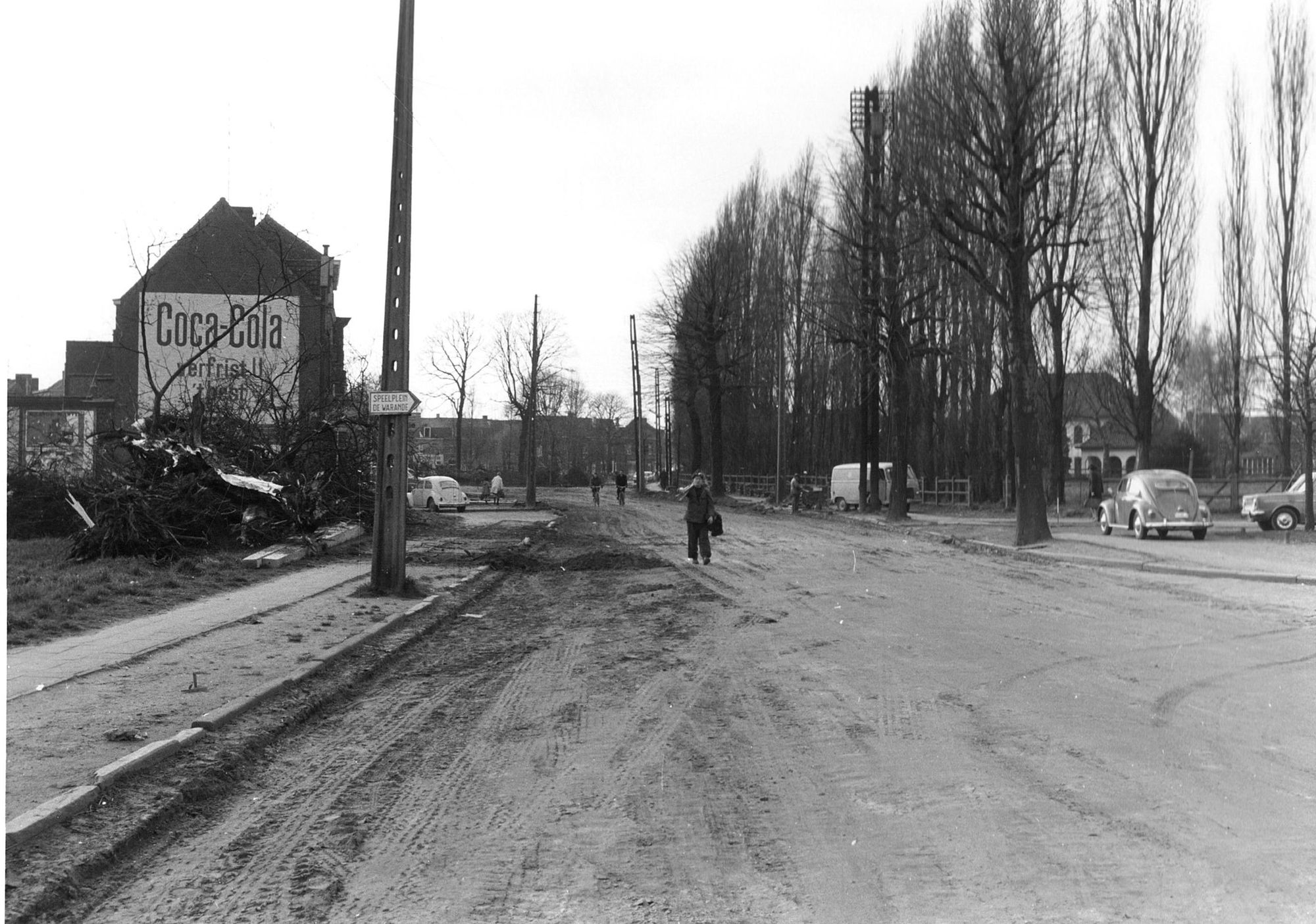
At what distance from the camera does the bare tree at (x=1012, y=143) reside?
2258cm

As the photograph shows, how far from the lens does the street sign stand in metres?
13.2

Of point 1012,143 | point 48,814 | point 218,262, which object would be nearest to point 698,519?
point 1012,143

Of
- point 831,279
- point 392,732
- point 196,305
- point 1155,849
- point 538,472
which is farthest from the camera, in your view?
point 538,472

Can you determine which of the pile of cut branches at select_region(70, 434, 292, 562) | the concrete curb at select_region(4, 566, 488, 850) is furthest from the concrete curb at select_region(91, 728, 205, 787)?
the pile of cut branches at select_region(70, 434, 292, 562)

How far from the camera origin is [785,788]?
18.1 ft

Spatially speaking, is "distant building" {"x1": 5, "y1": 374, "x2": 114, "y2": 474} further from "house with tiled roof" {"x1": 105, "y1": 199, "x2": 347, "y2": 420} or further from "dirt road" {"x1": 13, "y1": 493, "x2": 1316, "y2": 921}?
"dirt road" {"x1": 13, "y1": 493, "x2": 1316, "y2": 921}

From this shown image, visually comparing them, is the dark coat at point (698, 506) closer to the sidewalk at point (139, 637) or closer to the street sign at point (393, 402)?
the sidewalk at point (139, 637)

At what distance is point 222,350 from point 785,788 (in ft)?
105

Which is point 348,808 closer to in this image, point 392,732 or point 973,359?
point 392,732

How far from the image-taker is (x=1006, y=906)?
3.99m

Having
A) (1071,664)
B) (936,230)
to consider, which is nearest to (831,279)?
Result: (936,230)

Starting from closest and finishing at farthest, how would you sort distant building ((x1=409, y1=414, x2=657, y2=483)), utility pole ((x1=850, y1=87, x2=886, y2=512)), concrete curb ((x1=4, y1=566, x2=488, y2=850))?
concrete curb ((x1=4, y1=566, x2=488, y2=850))
utility pole ((x1=850, y1=87, x2=886, y2=512))
distant building ((x1=409, y1=414, x2=657, y2=483))

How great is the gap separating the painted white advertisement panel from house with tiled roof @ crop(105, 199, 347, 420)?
5 centimetres

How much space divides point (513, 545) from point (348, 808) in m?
18.2
